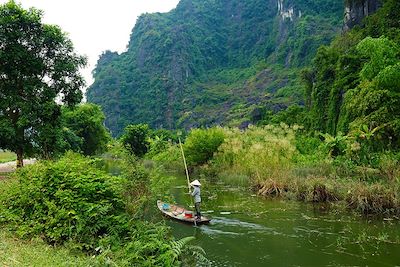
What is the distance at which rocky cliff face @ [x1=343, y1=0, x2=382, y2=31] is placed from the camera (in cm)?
4675

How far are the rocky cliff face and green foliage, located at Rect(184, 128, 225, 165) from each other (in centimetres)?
2661

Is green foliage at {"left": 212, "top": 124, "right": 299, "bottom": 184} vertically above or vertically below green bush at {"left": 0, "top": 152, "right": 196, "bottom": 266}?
below

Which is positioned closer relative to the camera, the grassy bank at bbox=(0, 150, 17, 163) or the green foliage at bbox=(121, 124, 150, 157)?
the grassy bank at bbox=(0, 150, 17, 163)

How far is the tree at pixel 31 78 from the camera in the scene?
18.2 metres

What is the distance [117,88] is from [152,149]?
101m

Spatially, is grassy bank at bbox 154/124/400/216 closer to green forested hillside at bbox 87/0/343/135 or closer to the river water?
the river water

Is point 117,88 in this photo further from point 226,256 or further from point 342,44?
point 226,256

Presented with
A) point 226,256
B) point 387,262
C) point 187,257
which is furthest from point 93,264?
point 387,262

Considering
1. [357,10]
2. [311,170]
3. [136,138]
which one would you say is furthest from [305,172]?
[357,10]

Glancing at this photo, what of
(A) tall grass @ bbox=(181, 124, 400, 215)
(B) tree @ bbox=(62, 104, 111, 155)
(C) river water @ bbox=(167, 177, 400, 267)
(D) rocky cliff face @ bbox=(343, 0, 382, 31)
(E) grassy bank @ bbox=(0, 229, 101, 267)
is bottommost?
(C) river water @ bbox=(167, 177, 400, 267)

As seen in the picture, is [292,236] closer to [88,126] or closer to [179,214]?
[179,214]

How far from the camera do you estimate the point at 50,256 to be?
7.75 metres

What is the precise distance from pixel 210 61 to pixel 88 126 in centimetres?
11985

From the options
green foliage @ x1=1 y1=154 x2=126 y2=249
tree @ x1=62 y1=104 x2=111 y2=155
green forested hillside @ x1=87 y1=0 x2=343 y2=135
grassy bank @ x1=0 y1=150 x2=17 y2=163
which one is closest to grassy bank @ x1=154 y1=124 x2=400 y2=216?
green foliage @ x1=1 y1=154 x2=126 y2=249
